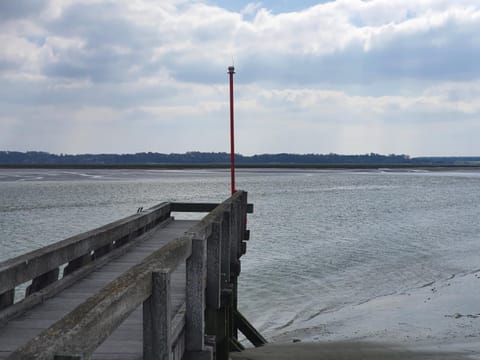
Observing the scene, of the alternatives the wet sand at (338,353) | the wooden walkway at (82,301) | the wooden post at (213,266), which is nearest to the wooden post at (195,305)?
the wooden walkway at (82,301)

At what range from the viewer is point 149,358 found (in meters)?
3.38

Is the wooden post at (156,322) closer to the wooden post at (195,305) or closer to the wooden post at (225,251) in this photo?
the wooden post at (195,305)

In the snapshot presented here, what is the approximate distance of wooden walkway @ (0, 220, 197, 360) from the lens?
4094 mm

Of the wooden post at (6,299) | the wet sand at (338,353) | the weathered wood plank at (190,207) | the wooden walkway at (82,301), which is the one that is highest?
the weathered wood plank at (190,207)

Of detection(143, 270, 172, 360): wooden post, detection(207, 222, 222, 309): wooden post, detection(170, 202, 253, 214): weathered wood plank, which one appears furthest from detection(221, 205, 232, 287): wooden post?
detection(170, 202, 253, 214): weathered wood plank

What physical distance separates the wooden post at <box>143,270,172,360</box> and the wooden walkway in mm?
586

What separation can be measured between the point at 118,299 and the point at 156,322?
624 mm

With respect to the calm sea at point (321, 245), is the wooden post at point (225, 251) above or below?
above

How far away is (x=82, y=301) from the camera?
17.8 feet

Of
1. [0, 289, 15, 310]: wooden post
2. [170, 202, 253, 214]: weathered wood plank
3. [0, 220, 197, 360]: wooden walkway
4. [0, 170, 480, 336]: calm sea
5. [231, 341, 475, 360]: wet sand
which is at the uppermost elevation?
[170, 202, 253, 214]: weathered wood plank

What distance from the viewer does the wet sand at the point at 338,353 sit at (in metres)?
9.36

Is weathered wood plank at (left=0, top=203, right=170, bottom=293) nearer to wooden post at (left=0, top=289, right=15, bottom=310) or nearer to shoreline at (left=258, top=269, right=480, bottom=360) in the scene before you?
wooden post at (left=0, top=289, right=15, bottom=310)

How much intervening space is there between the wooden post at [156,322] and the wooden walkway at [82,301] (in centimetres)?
59

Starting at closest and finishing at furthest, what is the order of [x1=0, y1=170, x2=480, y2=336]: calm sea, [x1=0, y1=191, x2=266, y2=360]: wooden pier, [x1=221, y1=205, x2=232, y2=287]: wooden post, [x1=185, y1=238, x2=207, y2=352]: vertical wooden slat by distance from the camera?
1. [x1=0, y1=191, x2=266, y2=360]: wooden pier
2. [x1=185, y1=238, x2=207, y2=352]: vertical wooden slat
3. [x1=221, y1=205, x2=232, y2=287]: wooden post
4. [x1=0, y1=170, x2=480, y2=336]: calm sea
